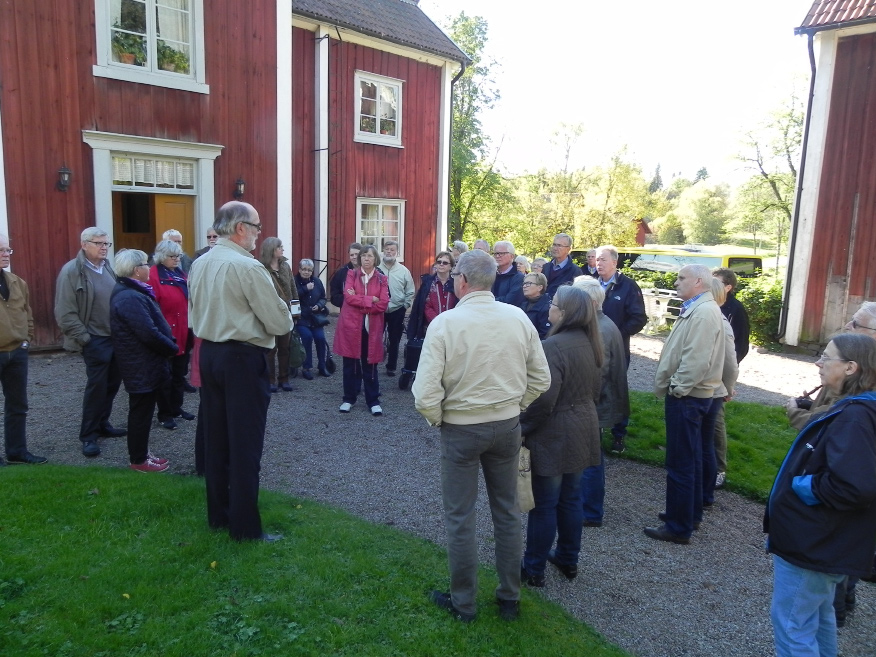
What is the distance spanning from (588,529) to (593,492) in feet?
0.96

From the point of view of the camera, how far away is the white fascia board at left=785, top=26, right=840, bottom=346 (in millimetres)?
12539

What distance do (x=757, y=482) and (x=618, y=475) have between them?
4.15 ft

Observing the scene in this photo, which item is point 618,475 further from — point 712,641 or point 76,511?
point 76,511

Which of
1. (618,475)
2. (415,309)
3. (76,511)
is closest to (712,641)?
(618,475)

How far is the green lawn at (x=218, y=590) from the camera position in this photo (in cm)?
314

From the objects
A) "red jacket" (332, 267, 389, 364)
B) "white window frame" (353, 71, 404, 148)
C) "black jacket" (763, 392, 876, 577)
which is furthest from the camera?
"white window frame" (353, 71, 404, 148)

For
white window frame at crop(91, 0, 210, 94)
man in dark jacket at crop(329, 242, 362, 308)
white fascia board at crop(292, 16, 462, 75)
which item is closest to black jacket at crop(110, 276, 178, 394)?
man in dark jacket at crop(329, 242, 362, 308)

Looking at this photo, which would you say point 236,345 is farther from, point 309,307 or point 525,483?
point 309,307

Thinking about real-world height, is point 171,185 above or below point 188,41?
below

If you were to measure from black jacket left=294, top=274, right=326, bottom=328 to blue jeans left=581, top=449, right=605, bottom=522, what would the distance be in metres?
5.21

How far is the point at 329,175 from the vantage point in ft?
48.0

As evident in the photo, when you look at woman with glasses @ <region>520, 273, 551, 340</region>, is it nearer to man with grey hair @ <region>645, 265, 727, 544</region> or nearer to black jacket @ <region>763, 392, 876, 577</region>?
man with grey hair @ <region>645, 265, 727, 544</region>

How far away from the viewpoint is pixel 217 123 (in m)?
11.7

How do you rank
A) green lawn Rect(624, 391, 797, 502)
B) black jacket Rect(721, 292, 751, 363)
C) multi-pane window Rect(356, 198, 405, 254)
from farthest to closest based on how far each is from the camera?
1. multi-pane window Rect(356, 198, 405, 254)
2. black jacket Rect(721, 292, 751, 363)
3. green lawn Rect(624, 391, 797, 502)
